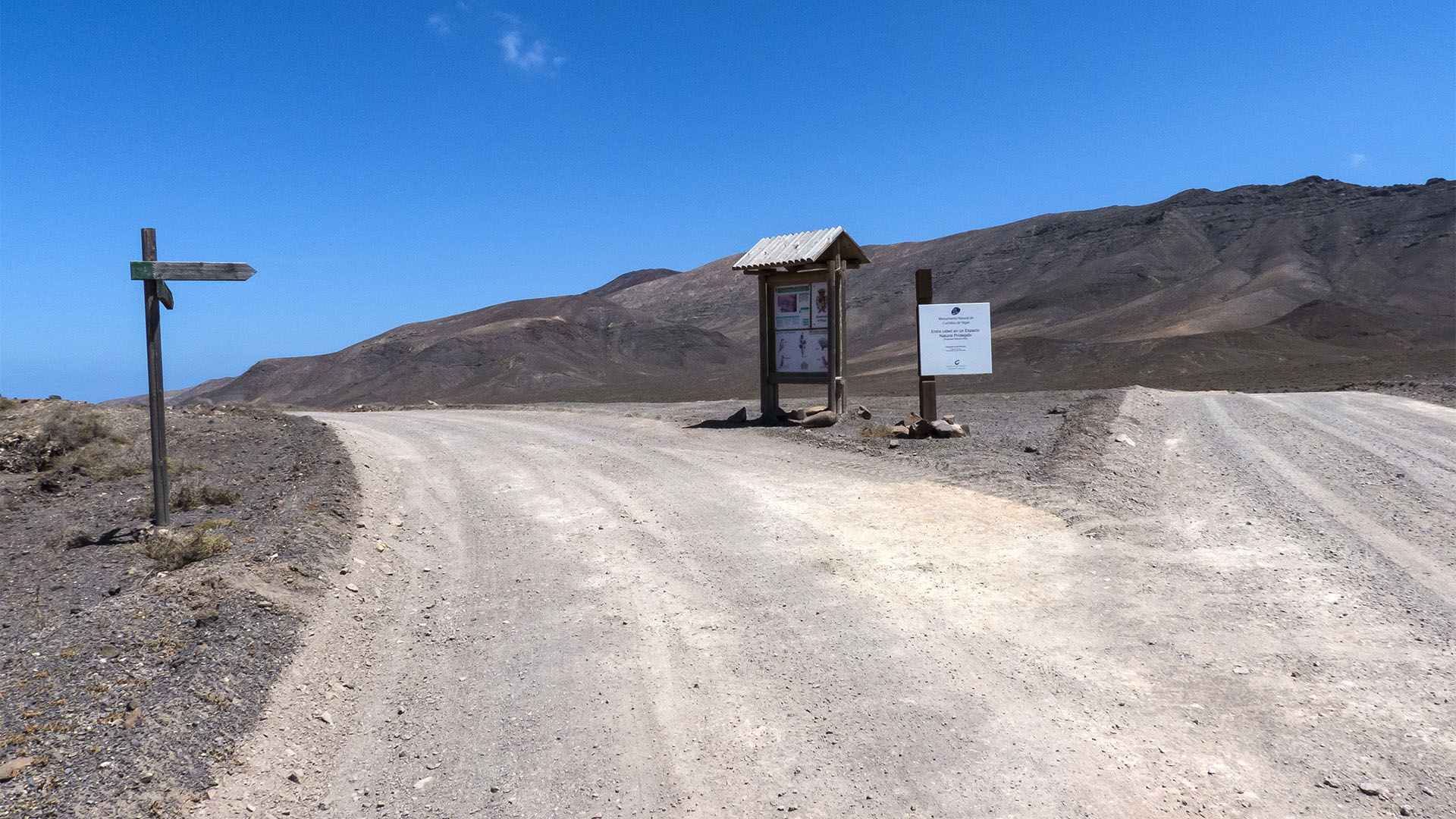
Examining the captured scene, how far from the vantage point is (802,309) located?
16.7 meters

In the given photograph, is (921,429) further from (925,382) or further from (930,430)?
(925,382)

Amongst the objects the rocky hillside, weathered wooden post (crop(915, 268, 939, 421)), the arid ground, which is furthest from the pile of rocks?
the rocky hillside

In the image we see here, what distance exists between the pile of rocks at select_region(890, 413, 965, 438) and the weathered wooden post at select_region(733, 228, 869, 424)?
2.31 m

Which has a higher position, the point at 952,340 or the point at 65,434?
the point at 952,340

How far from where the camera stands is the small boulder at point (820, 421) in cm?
1576

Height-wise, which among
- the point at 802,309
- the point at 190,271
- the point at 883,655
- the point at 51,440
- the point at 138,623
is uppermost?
the point at 802,309

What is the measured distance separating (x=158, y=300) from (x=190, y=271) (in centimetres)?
37

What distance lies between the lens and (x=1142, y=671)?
185 inches

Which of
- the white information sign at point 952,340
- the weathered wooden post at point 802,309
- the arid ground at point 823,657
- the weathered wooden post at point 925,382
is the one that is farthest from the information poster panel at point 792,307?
the arid ground at point 823,657

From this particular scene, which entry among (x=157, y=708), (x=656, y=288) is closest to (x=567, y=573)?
(x=157, y=708)

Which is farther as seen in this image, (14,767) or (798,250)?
(798,250)

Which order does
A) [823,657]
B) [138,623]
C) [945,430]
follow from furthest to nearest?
[945,430], [138,623], [823,657]

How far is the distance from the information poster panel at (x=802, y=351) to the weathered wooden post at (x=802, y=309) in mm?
14

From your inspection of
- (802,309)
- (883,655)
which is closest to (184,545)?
(883,655)
